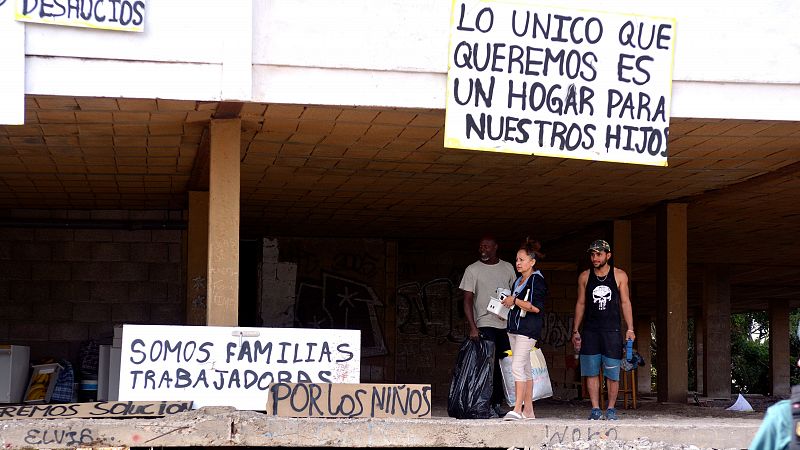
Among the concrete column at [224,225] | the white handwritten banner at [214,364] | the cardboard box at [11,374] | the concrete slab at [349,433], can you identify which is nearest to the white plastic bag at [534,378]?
the concrete slab at [349,433]

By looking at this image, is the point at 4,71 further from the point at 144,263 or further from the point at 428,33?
the point at 144,263

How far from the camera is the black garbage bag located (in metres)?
8.86

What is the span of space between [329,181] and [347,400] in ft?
12.8

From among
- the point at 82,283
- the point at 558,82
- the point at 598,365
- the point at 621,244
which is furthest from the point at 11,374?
the point at 621,244

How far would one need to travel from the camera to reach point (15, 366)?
37.7 feet

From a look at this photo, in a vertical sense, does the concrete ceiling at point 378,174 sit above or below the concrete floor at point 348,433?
above

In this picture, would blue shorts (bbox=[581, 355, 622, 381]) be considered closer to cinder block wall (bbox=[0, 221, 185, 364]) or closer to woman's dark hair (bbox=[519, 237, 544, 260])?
woman's dark hair (bbox=[519, 237, 544, 260])

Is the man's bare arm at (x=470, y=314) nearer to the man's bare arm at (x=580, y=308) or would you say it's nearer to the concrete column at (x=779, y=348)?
the man's bare arm at (x=580, y=308)

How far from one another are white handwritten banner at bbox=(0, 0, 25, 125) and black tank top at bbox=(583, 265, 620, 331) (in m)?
4.95

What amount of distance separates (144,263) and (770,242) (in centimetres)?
988

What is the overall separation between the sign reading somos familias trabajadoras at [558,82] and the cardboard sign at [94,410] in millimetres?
3039

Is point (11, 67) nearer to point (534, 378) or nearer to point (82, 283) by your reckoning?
point (534, 378)

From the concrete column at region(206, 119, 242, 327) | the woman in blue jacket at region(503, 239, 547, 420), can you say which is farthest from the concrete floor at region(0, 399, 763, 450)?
the concrete column at region(206, 119, 242, 327)

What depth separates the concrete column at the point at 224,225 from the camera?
8.26 metres
